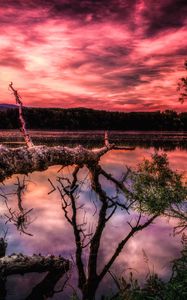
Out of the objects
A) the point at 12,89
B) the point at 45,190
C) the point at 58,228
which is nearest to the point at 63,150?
the point at 12,89

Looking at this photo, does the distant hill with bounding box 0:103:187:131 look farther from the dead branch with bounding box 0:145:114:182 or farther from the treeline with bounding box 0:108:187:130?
the dead branch with bounding box 0:145:114:182

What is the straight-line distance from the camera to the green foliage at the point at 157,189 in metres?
5.66

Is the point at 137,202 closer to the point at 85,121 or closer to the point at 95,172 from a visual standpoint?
the point at 95,172

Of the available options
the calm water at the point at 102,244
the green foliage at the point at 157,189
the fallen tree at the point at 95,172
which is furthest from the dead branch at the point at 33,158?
the green foliage at the point at 157,189

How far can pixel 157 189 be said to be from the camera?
19.0ft

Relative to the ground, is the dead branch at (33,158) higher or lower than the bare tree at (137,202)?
higher

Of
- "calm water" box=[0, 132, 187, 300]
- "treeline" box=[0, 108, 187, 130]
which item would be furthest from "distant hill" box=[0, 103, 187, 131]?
"calm water" box=[0, 132, 187, 300]

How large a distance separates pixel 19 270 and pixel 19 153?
2.71 metres

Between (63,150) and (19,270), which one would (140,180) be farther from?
(19,270)

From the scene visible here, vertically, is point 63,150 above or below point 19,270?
above

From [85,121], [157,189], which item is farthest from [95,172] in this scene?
[85,121]

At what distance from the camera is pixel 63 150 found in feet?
29.1

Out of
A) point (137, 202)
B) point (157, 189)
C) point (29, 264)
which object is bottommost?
point (29, 264)

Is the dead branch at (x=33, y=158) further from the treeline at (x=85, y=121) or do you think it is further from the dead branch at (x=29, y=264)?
the treeline at (x=85, y=121)
